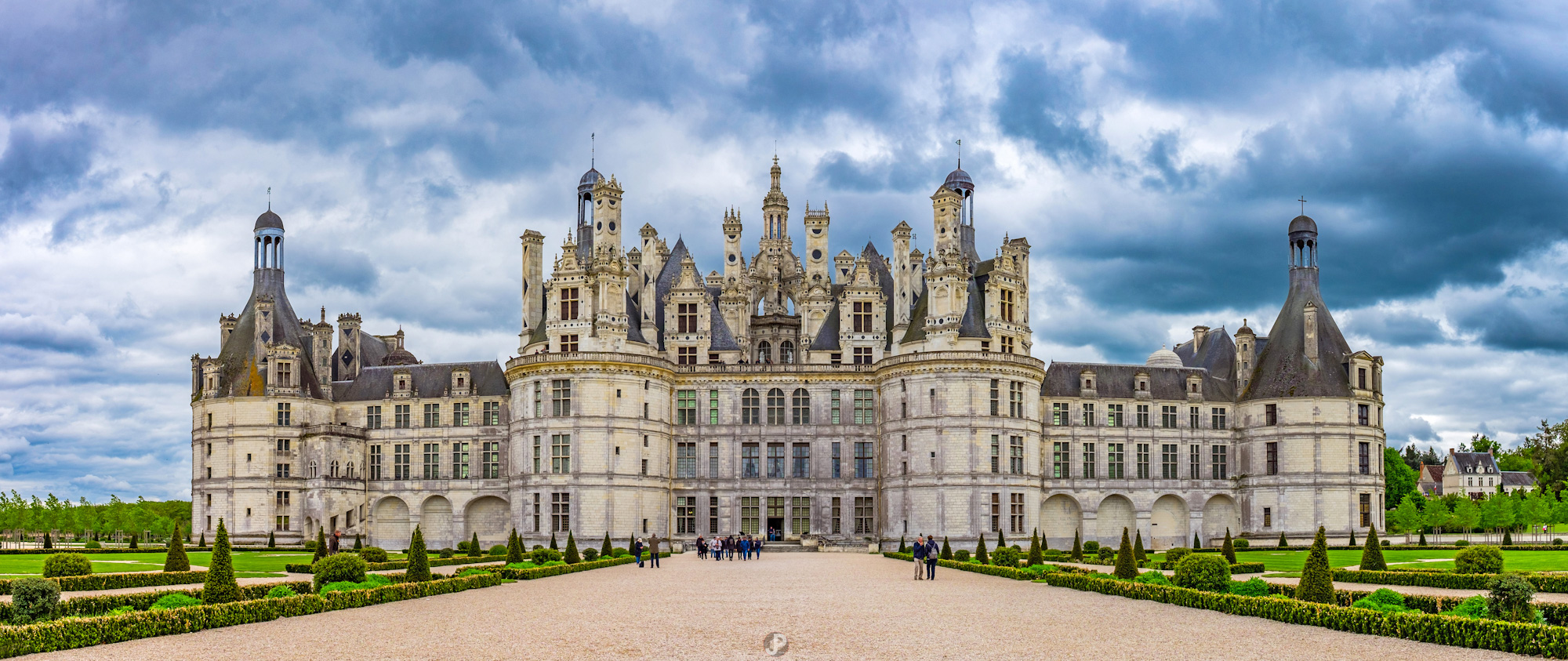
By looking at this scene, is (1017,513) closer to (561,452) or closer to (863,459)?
(863,459)

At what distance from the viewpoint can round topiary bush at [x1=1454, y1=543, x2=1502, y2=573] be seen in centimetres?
4084

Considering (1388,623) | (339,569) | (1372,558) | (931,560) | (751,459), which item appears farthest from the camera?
(751,459)

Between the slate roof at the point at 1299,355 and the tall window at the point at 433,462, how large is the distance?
52.0m

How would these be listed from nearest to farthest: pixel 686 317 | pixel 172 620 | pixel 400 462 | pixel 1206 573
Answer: pixel 172 620
pixel 1206 573
pixel 686 317
pixel 400 462

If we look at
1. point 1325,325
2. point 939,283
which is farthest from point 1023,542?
point 1325,325

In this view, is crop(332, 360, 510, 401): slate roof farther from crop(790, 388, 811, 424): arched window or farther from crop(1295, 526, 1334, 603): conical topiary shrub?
crop(1295, 526, 1334, 603): conical topiary shrub

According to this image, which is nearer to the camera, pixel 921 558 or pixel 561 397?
pixel 921 558

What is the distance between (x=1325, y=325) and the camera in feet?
281

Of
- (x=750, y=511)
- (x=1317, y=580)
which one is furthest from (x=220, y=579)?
(x=750, y=511)

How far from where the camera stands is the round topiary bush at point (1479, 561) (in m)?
40.8

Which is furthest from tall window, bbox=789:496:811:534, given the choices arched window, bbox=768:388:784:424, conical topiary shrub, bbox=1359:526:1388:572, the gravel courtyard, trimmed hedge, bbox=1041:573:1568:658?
trimmed hedge, bbox=1041:573:1568:658

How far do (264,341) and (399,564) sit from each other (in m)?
36.6

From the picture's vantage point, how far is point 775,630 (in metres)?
30.2

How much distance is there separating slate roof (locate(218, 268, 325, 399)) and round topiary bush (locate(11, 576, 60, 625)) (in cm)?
5810
